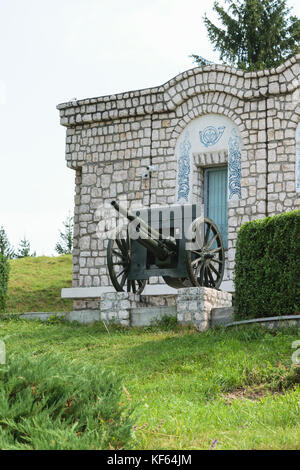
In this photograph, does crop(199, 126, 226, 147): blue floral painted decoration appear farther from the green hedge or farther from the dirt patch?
the dirt patch

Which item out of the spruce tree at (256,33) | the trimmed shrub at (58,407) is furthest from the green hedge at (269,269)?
the spruce tree at (256,33)

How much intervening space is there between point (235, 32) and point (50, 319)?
47.7 ft

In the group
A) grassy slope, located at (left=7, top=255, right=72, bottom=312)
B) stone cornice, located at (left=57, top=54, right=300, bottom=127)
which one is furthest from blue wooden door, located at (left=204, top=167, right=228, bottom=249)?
grassy slope, located at (left=7, top=255, right=72, bottom=312)

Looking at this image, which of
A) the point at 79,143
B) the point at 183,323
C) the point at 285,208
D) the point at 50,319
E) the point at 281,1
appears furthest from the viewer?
the point at 281,1

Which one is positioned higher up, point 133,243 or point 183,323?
point 133,243

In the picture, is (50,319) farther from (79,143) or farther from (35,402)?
(35,402)

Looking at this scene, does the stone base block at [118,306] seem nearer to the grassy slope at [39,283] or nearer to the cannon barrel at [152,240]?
the cannon barrel at [152,240]

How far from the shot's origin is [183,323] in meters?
9.59

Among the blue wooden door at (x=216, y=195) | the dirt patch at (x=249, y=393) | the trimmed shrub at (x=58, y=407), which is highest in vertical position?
the blue wooden door at (x=216, y=195)

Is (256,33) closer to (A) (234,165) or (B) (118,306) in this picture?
(A) (234,165)

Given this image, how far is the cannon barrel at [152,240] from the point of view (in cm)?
1001

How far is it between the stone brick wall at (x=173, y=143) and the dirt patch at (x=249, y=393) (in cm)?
650

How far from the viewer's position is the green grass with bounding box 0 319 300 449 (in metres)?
4.52
